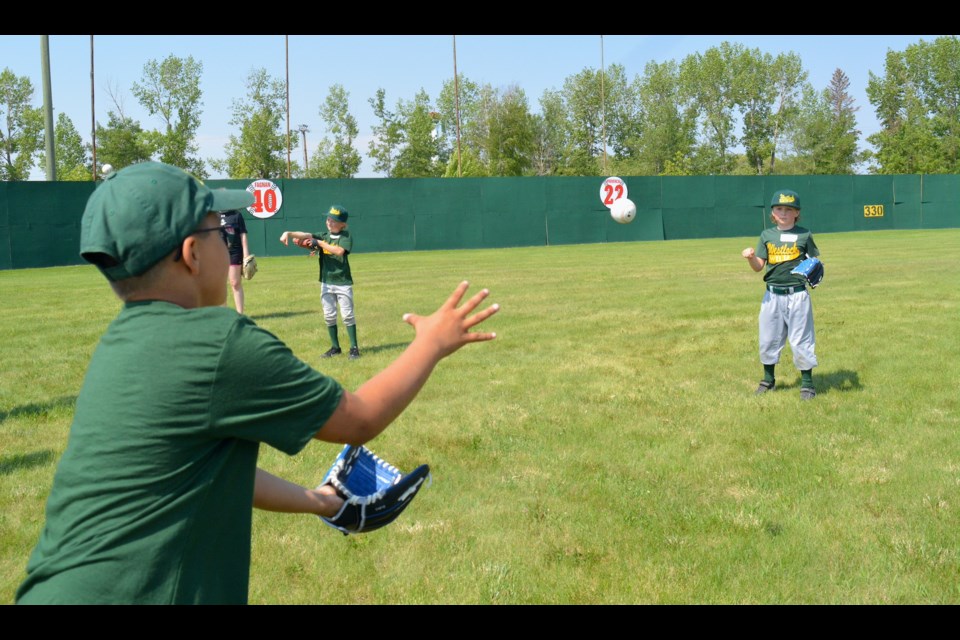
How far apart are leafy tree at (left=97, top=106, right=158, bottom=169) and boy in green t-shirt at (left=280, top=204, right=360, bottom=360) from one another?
61442 millimetres

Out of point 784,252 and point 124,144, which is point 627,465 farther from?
point 124,144

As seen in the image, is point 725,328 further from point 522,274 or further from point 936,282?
point 522,274

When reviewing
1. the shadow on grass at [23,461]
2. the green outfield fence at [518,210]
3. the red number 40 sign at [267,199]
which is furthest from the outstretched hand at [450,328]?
the red number 40 sign at [267,199]

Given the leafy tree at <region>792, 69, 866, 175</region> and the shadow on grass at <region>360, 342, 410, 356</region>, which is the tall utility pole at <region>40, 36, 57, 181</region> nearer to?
the shadow on grass at <region>360, 342, 410, 356</region>

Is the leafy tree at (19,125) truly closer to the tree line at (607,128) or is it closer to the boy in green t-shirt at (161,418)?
the tree line at (607,128)

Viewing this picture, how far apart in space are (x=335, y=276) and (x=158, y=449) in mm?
8960

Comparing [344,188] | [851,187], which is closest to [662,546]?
[344,188]

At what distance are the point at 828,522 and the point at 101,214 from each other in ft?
14.2

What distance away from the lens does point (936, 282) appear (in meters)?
17.0

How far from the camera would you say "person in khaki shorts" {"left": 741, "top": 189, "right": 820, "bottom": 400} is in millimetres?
8188

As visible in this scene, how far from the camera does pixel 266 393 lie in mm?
2088

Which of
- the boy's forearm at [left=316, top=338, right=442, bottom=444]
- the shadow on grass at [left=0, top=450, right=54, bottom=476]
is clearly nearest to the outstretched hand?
the boy's forearm at [left=316, top=338, right=442, bottom=444]
